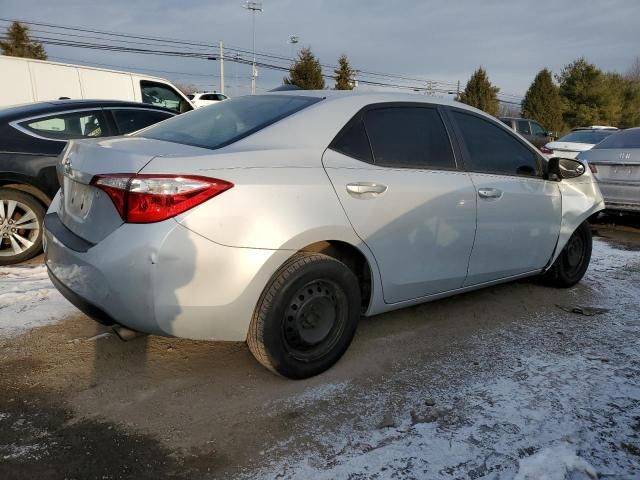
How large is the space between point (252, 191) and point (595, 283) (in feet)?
12.9

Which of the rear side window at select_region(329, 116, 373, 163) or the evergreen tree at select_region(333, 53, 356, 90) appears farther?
the evergreen tree at select_region(333, 53, 356, 90)

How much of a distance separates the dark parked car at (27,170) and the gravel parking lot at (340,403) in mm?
1127

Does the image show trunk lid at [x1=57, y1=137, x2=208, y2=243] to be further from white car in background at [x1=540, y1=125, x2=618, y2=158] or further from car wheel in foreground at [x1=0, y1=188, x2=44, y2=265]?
white car in background at [x1=540, y1=125, x2=618, y2=158]

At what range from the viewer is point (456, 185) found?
333 centimetres

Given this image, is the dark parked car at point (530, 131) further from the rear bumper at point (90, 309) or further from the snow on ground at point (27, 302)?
the rear bumper at point (90, 309)

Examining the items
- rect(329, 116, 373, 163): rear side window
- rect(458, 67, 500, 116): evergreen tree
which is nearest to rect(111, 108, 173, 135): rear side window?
rect(329, 116, 373, 163): rear side window

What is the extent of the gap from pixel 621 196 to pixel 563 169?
3431 mm

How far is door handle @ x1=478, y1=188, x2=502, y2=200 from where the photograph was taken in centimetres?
347

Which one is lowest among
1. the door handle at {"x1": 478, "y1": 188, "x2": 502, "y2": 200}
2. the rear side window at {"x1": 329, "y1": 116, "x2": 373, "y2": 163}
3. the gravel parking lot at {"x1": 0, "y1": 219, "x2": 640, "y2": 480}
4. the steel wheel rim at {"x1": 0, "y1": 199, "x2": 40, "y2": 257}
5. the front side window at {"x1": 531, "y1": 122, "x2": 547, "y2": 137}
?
the gravel parking lot at {"x1": 0, "y1": 219, "x2": 640, "y2": 480}

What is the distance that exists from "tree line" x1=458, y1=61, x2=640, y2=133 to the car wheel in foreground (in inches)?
1374

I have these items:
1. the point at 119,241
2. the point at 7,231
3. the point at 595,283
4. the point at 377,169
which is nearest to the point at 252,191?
the point at 119,241

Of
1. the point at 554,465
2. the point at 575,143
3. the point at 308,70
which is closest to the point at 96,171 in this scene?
the point at 554,465

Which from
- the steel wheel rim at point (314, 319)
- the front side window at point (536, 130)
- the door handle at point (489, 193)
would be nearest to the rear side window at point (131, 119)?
the steel wheel rim at point (314, 319)

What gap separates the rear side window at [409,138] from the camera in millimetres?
3084
